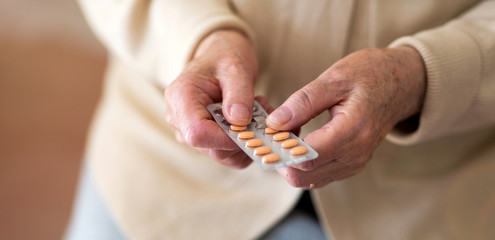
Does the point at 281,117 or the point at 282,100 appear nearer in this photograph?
the point at 281,117

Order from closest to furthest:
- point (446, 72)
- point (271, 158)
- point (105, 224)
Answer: point (271, 158)
point (446, 72)
point (105, 224)

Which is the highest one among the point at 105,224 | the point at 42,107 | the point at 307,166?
the point at 307,166

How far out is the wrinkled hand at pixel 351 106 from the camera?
0.38 metres

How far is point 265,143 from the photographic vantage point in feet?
1.21

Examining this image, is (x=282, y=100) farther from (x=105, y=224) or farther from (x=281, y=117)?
(x=105, y=224)

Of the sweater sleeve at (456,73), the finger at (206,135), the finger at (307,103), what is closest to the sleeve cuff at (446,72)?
the sweater sleeve at (456,73)

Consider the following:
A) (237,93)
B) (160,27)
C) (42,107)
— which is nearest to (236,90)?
(237,93)

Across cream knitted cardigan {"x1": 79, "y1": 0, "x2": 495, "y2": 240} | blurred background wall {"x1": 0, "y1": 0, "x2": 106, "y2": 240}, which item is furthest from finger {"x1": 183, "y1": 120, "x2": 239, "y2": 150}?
blurred background wall {"x1": 0, "y1": 0, "x2": 106, "y2": 240}

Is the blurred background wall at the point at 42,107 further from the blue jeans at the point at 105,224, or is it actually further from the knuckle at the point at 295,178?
the knuckle at the point at 295,178

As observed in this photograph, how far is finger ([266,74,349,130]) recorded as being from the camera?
37 cm

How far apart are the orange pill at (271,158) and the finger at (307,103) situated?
1.5 inches

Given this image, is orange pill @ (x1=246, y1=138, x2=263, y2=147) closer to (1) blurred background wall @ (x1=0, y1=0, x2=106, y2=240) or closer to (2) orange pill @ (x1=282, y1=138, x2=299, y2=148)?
(2) orange pill @ (x1=282, y1=138, x2=299, y2=148)

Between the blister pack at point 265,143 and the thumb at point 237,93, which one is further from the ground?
the thumb at point 237,93

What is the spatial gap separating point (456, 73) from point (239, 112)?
0.71 feet
